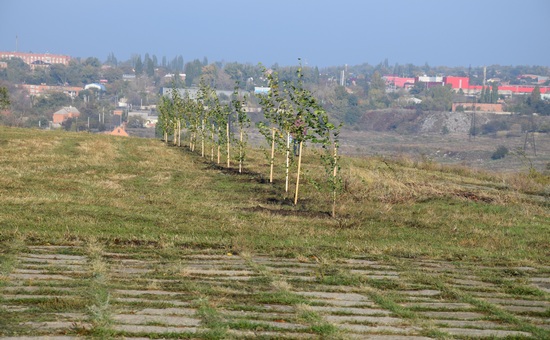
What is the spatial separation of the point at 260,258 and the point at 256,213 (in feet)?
16.0

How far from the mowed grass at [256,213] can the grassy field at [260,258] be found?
0.06m

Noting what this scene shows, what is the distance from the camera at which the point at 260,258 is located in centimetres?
1199

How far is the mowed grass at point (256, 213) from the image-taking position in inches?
521

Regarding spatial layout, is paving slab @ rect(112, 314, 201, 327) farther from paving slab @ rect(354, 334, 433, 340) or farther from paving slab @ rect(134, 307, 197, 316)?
paving slab @ rect(354, 334, 433, 340)

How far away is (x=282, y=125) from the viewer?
21.8 meters

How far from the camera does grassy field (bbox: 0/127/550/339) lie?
25.9 ft

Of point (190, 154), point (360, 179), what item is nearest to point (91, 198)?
point (360, 179)

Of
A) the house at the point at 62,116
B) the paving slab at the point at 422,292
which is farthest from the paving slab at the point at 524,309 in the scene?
the house at the point at 62,116

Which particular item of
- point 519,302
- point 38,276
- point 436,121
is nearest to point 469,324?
point 519,302

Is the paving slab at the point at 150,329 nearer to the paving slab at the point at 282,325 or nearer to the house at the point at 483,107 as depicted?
the paving slab at the point at 282,325

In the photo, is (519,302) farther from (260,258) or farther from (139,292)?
(139,292)

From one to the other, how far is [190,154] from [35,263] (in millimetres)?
24822

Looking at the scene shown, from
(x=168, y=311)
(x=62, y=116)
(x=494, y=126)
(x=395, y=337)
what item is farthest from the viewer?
(x=494, y=126)

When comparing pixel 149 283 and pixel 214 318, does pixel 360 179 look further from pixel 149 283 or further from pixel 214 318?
pixel 214 318
